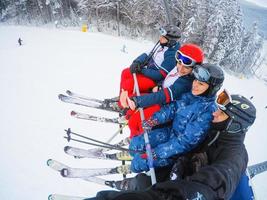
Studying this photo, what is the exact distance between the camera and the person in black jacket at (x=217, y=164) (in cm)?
153

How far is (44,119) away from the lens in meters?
6.97

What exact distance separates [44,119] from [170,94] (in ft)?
16.8

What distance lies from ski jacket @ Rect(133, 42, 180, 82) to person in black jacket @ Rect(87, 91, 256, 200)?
167 centimetres

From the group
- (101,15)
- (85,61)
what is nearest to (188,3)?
(101,15)

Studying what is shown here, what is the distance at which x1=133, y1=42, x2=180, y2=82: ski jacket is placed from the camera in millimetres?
4184

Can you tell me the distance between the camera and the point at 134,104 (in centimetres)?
354

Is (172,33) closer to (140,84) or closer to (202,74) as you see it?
(140,84)

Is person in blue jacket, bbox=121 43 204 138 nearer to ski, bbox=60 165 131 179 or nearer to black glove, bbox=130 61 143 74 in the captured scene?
black glove, bbox=130 61 143 74

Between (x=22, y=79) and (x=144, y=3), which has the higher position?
(x=144, y=3)

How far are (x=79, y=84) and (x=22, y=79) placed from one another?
2.48 metres

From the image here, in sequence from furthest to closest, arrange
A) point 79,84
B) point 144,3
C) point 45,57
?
point 144,3 → point 45,57 → point 79,84

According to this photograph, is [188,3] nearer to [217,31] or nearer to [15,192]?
[217,31]

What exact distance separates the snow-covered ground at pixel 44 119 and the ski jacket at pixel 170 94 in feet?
10.0

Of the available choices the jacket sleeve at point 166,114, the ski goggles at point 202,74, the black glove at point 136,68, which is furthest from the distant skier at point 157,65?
the ski goggles at point 202,74
